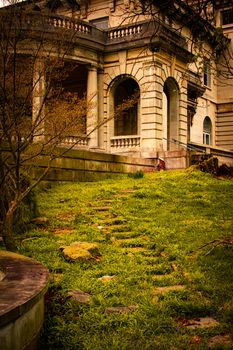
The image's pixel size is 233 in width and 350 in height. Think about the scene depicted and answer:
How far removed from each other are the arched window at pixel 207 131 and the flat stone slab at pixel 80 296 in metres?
27.4

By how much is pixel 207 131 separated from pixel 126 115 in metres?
12.0

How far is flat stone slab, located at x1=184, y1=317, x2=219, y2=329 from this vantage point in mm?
3925

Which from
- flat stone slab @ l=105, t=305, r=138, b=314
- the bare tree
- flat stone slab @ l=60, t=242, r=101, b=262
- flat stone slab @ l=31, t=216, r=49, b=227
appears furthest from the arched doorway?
flat stone slab @ l=105, t=305, r=138, b=314

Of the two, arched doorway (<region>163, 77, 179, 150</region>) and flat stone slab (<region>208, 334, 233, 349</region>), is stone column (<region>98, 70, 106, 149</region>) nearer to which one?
arched doorway (<region>163, 77, 179, 150</region>)

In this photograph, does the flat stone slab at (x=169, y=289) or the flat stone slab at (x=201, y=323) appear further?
the flat stone slab at (x=169, y=289)

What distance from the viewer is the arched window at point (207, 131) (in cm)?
3109

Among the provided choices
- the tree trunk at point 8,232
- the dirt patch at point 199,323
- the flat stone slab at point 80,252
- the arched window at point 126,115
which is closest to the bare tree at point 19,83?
the tree trunk at point 8,232

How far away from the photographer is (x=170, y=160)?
17344mm

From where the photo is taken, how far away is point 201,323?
4000 millimetres

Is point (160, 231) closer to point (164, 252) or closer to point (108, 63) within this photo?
point (164, 252)

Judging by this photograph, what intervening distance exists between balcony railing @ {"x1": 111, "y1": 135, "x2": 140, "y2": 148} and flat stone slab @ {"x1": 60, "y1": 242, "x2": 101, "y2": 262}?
1291 cm

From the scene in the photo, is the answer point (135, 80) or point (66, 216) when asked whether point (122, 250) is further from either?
point (135, 80)

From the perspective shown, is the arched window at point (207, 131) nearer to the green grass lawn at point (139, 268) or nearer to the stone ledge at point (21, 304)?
the green grass lawn at point (139, 268)

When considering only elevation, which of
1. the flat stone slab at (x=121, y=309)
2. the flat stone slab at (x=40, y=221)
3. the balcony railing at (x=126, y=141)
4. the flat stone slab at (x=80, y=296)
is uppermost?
the balcony railing at (x=126, y=141)
